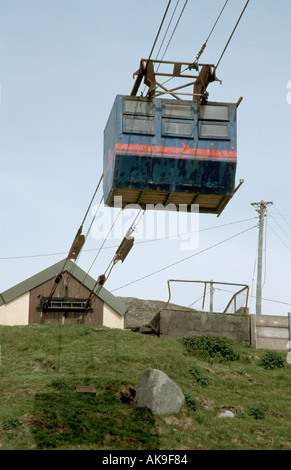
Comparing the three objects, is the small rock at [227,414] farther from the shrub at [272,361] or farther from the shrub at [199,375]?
the shrub at [272,361]

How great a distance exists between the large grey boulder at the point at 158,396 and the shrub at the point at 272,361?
30.5 ft

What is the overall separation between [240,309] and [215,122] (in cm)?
1477

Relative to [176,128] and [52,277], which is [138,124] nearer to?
[176,128]

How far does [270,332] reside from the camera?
127ft

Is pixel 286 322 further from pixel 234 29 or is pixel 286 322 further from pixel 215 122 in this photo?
pixel 234 29

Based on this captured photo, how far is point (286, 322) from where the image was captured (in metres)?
38.7

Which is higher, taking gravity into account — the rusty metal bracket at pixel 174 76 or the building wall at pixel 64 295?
the rusty metal bracket at pixel 174 76

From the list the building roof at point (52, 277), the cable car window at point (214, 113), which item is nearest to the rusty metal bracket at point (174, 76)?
the cable car window at point (214, 113)

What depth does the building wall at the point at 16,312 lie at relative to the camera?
44125mm

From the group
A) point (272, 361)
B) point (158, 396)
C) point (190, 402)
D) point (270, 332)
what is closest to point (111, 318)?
point (270, 332)

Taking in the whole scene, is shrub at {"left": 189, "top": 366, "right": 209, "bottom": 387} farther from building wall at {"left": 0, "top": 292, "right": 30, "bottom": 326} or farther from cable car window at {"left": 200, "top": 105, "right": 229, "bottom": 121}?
building wall at {"left": 0, "top": 292, "right": 30, "bottom": 326}

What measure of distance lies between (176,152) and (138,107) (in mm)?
2357

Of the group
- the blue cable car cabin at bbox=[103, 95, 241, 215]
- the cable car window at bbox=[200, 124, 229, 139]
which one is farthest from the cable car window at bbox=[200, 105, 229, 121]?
the cable car window at bbox=[200, 124, 229, 139]
